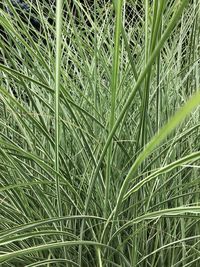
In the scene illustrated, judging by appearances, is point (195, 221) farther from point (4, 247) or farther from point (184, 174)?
point (4, 247)

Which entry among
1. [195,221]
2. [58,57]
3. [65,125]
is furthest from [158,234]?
[58,57]

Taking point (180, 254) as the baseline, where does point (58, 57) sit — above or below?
above

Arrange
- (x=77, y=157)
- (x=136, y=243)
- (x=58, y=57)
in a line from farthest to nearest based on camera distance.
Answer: (x=77, y=157)
(x=136, y=243)
(x=58, y=57)

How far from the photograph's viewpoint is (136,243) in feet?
2.47

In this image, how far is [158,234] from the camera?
0.81 metres

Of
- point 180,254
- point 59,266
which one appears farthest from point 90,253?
point 180,254

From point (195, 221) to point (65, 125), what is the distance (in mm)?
300

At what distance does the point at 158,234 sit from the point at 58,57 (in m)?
0.38

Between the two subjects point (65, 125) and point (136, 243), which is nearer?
point (136, 243)

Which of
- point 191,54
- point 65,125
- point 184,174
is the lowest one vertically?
point 184,174

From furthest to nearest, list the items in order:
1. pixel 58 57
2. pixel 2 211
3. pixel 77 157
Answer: pixel 77 157 < pixel 2 211 < pixel 58 57

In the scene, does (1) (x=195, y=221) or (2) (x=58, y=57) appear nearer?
(2) (x=58, y=57)

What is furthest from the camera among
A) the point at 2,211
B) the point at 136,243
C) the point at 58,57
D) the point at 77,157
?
the point at 77,157

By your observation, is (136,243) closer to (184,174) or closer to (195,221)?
(195,221)
